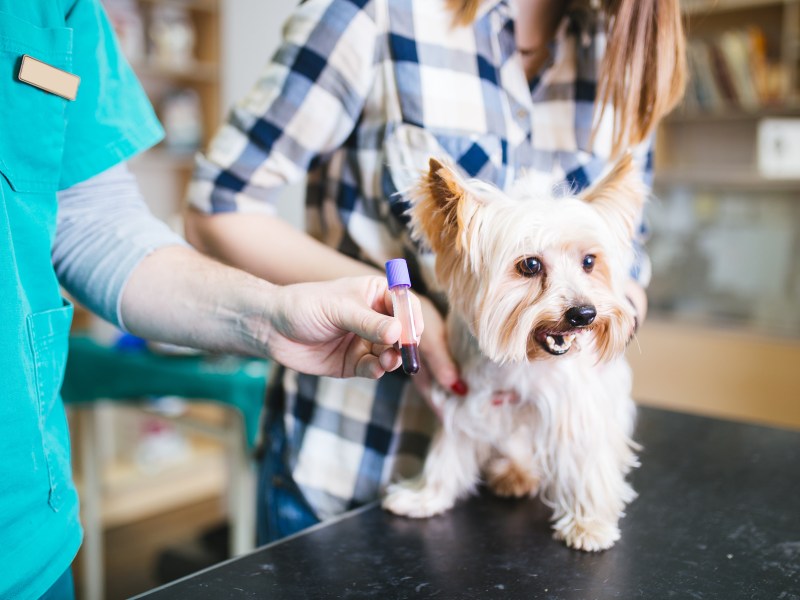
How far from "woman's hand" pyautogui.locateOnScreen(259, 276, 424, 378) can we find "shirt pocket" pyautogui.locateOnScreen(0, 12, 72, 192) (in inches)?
10.4

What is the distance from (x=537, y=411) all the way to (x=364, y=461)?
0.92 ft

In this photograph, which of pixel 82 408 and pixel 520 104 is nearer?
pixel 520 104

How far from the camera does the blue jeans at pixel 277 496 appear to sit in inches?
44.4

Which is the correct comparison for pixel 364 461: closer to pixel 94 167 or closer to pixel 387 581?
pixel 387 581

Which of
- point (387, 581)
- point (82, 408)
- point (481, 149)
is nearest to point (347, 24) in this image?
point (481, 149)

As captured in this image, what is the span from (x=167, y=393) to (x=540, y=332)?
5.77 feet

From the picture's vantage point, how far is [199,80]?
12.7 feet

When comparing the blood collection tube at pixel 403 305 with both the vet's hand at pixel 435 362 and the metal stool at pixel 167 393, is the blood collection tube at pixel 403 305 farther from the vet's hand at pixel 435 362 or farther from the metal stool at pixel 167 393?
the metal stool at pixel 167 393

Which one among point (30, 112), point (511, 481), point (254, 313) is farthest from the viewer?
point (511, 481)

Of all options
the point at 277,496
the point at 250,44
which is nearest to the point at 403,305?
the point at 277,496

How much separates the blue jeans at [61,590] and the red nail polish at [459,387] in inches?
19.6

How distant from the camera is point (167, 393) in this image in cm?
239

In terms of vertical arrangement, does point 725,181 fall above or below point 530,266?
above

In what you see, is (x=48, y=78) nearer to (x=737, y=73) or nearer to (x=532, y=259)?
(x=532, y=259)
